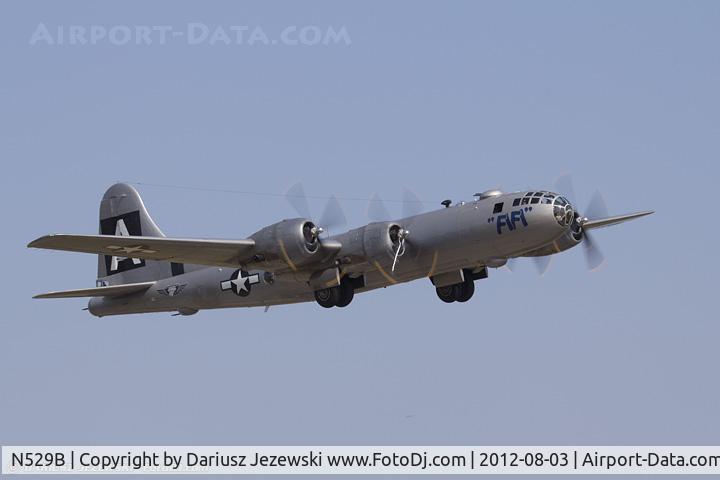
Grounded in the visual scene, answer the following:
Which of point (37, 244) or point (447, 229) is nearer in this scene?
point (37, 244)

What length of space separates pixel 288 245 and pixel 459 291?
718 centimetres

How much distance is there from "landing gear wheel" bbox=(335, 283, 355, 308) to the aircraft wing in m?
3.38

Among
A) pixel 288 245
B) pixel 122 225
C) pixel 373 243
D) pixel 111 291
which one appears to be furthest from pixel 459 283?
pixel 122 225

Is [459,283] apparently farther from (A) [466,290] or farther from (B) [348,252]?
(B) [348,252]

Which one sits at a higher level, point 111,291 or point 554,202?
point 111,291

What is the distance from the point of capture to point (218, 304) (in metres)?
46.7

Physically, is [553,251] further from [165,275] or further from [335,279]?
[165,275]

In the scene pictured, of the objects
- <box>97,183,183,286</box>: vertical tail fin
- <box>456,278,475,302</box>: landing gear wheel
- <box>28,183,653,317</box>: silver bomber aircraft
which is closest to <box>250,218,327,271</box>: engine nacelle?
<box>28,183,653,317</box>: silver bomber aircraft

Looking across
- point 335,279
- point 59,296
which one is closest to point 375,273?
point 335,279

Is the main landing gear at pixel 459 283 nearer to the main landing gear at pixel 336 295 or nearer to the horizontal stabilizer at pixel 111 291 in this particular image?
the main landing gear at pixel 336 295

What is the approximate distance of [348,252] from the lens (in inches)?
1710

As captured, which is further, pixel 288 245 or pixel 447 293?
pixel 447 293

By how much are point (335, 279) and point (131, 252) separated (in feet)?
21.9

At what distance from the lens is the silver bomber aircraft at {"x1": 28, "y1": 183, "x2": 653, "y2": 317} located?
4119 cm
